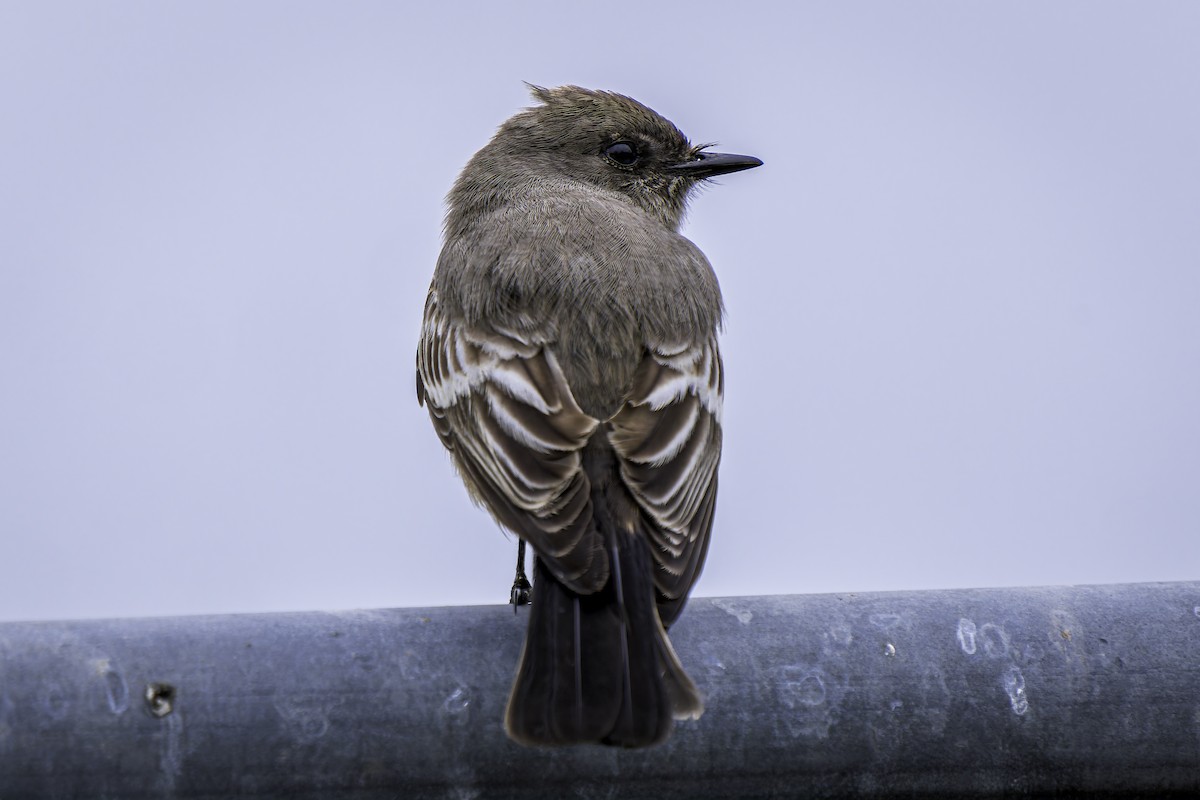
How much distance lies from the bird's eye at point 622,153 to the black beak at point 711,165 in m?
0.19

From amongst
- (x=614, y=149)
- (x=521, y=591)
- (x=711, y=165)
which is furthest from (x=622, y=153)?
(x=521, y=591)

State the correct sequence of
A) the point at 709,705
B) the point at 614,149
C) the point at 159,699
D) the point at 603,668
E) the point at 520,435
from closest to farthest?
the point at 159,699, the point at 709,705, the point at 603,668, the point at 520,435, the point at 614,149

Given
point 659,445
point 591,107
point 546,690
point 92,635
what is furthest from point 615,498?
point 591,107

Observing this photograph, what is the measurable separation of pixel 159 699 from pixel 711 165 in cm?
481

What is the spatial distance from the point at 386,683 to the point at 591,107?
15.0 ft

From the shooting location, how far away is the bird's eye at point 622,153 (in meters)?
6.73

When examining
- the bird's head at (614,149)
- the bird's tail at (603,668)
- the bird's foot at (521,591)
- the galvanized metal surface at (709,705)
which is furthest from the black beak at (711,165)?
the galvanized metal surface at (709,705)

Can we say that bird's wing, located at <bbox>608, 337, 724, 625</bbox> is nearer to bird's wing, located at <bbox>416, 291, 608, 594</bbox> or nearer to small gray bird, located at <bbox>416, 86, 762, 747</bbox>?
small gray bird, located at <bbox>416, 86, 762, 747</bbox>

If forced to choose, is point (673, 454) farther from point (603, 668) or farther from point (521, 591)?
point (521, 591)

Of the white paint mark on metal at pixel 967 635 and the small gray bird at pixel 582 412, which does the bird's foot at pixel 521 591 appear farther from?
the white paint mark on metal at pixel 967 635

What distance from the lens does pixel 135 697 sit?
99.7 inches

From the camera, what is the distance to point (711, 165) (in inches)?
268

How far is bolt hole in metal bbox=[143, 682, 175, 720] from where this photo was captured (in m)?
2.53

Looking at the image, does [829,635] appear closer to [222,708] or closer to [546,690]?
[546,690]
